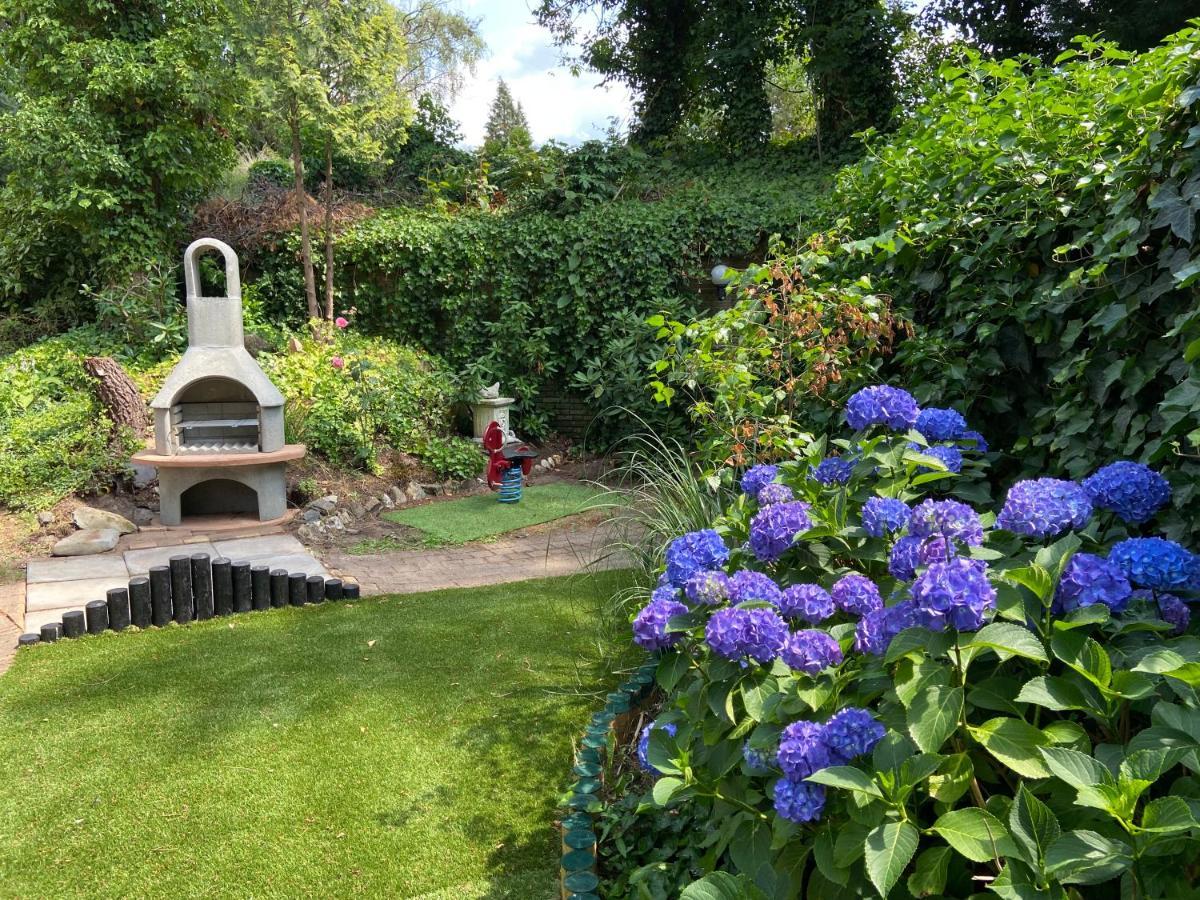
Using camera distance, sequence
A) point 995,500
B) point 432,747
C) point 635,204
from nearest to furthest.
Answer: point 995,500
point 432,747
point 635,204

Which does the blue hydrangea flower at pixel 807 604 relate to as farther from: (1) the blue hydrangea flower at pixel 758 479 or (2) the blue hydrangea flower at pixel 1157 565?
(1) the blue hydrangea flower at pixel 758 479

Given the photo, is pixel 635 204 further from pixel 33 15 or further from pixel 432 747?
pixel 432 747

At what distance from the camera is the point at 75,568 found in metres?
5.15

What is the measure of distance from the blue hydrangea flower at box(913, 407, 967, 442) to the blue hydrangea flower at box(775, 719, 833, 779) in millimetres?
1056

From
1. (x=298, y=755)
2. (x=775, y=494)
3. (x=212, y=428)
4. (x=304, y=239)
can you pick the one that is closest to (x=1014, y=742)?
(x=775, y=494)

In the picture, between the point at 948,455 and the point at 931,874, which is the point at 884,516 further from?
the point at 931,874

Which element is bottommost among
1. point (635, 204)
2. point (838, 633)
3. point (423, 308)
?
point (838, 633)

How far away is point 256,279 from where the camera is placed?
10.4m

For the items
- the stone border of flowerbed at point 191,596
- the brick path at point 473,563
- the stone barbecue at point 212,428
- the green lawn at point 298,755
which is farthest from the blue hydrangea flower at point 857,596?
the stone barbecue at point 212,428

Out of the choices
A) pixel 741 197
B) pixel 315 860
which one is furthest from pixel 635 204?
pixel 315 860

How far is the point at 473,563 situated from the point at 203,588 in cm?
170

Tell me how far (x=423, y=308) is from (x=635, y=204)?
9.68 ft

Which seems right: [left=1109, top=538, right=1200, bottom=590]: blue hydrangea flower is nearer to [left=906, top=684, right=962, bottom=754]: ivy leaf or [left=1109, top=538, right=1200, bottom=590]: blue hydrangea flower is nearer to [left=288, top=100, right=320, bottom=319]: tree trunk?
[left=906, top=684, right=962, bottom=754]: ivy leaf

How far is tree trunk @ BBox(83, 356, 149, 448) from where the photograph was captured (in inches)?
266
